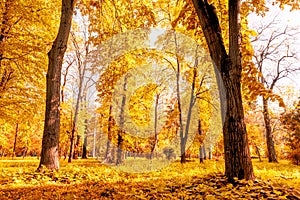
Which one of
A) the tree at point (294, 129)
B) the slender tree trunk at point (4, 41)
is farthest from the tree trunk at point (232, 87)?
the tree at point (294, 129)

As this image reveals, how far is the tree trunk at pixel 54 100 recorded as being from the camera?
283 inches

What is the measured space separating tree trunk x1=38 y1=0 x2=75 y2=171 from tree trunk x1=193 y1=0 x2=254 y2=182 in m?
4.78

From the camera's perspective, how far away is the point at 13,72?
41.7 ft

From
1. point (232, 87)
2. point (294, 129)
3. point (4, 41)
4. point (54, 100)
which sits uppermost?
point (4, 41)

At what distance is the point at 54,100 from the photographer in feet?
24.9

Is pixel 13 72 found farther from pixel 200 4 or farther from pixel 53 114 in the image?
pixel 200 4

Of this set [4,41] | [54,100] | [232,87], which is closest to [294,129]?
[232,87]

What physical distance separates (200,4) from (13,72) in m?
11.5

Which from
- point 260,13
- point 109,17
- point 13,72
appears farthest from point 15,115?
point 260,13

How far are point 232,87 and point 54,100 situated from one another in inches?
222

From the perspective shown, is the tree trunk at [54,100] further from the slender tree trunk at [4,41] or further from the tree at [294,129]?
the tree at [294,129]

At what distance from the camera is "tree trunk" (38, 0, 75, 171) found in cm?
720

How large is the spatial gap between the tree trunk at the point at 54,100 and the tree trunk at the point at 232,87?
15.7 ft

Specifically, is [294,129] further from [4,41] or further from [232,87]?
[4,41]
